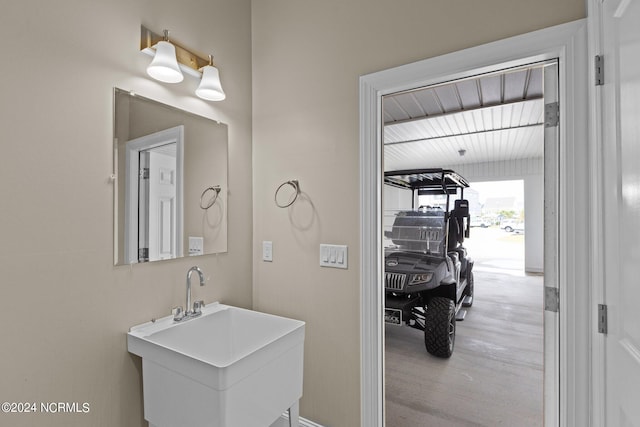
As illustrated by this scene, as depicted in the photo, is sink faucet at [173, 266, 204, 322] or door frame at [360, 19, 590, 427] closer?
door frame at [360, 19, 590, 427]

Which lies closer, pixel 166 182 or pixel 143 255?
pixel 143 255

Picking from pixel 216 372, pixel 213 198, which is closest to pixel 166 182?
pixel 213 198

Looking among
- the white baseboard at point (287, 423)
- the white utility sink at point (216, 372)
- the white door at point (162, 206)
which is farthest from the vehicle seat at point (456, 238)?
the white door at point (162, 206)

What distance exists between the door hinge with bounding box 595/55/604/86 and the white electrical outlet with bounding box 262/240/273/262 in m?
1.68

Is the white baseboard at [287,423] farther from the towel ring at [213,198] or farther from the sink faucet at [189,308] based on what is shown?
the towel ring at [213,198]

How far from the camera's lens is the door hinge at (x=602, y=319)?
1.03 metres

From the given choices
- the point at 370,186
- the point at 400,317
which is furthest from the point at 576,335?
the point at 400,317

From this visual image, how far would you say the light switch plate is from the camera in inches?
64.7

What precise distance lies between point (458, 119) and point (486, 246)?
1256 millimetres

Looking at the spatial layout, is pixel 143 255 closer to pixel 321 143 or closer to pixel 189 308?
pixel 189 308

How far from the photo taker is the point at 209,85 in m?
1.61

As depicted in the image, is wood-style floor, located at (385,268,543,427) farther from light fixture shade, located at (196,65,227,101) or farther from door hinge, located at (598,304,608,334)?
light fixture shade, located at (196,65,227,101)

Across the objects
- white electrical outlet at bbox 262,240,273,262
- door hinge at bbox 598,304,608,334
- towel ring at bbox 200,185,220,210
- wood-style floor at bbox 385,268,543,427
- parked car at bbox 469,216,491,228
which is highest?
towel ring at bbox 200,185,220,210

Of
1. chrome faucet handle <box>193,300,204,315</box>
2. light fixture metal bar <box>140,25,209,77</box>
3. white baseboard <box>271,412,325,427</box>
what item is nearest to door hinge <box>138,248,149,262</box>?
chrome faucet handle <box>193,300,204,315</box>
